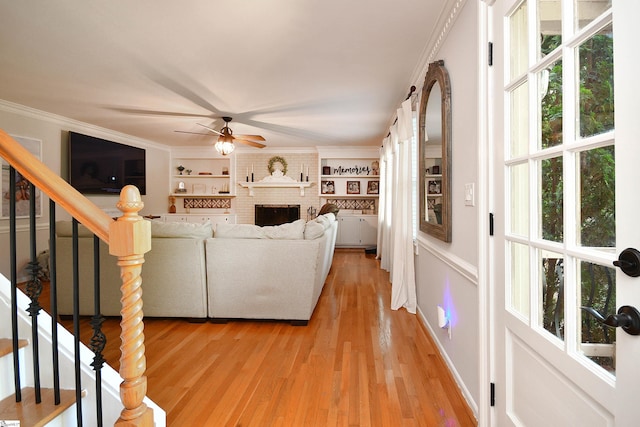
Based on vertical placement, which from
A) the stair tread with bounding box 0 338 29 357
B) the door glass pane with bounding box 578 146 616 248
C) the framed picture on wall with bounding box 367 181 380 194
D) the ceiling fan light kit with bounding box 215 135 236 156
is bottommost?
the stair tread with bounding box 0 338 29 357

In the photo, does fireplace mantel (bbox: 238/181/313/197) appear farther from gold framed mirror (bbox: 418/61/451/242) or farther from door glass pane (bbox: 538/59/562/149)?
door glass pane (bbox: 538/59/562/149)

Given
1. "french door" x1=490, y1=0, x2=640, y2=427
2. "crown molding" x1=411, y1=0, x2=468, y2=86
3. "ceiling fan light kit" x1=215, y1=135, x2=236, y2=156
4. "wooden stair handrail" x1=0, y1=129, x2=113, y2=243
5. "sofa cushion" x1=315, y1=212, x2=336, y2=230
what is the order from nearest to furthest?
"french door" x1=490, y1=0, x2=640, y2=427, "wooden stair handrail" x1=0, y1=129, x2=113, y2=243, "crown molding" x1=411, y1=0, x2=468, y2=86, "sofa cushion" x1=315, y1=212, x2=336, y2=230, "ceiling fan light kit" x1=215, y1=135, x2=236, y2=156

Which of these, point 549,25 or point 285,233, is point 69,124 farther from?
point 549,25

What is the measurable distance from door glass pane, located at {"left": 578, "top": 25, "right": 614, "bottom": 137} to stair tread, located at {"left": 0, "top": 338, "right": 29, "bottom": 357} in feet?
7.41

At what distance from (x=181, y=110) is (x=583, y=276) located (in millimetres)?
4933

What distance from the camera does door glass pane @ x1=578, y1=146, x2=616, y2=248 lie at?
2.79ft

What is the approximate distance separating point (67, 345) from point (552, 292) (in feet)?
6.52

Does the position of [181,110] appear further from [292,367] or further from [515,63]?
[515,63]

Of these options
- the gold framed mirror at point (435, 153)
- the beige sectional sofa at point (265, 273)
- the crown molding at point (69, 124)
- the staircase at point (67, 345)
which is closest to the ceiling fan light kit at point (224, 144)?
the beige sectional sofa at point (265, 273)

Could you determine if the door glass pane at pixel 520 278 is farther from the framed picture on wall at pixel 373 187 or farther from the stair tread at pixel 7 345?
the framed picture on wall at pixel 373 187

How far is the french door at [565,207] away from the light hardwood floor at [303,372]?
0.61m

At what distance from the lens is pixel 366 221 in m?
7.72

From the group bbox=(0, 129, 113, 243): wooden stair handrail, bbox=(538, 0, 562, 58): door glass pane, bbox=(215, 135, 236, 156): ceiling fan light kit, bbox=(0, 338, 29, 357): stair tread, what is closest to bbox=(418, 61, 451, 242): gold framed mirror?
bbox=(538, 0, 562, 58): door glass pane

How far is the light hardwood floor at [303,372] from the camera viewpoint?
175 centimetres
